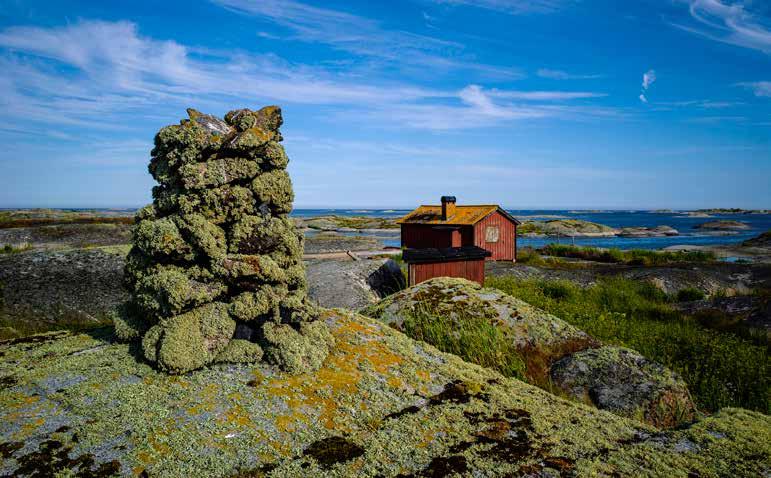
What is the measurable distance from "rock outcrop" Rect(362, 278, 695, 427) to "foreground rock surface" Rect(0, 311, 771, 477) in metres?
1.34

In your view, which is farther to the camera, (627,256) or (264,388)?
(627,256)

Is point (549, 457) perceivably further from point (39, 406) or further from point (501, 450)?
point (39, 406)

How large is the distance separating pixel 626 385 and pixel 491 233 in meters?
29.6

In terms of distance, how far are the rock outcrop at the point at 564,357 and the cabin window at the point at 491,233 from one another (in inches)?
1023

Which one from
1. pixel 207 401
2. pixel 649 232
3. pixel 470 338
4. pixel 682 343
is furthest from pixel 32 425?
pixel 649 232

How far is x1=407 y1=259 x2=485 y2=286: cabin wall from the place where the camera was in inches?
600

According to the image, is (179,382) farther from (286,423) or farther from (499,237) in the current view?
(499,237)

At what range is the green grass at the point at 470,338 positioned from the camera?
757 centimetres

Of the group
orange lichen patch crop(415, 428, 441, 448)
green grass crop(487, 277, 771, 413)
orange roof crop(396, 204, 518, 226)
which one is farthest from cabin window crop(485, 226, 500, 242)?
orange lichen patch crop(415, 428, 441, 448)

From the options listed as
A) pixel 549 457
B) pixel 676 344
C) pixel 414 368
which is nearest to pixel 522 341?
pixel 414 368

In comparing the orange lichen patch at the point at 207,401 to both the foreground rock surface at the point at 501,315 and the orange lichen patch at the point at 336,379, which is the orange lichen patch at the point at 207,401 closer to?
the orange lichen patch at the point at 336,379

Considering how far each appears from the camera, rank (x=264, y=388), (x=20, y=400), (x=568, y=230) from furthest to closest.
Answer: (x=568, y=230), (x=264, y=388), (x=20, y=400)

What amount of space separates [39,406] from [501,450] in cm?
451

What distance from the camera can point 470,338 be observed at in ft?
26.7
